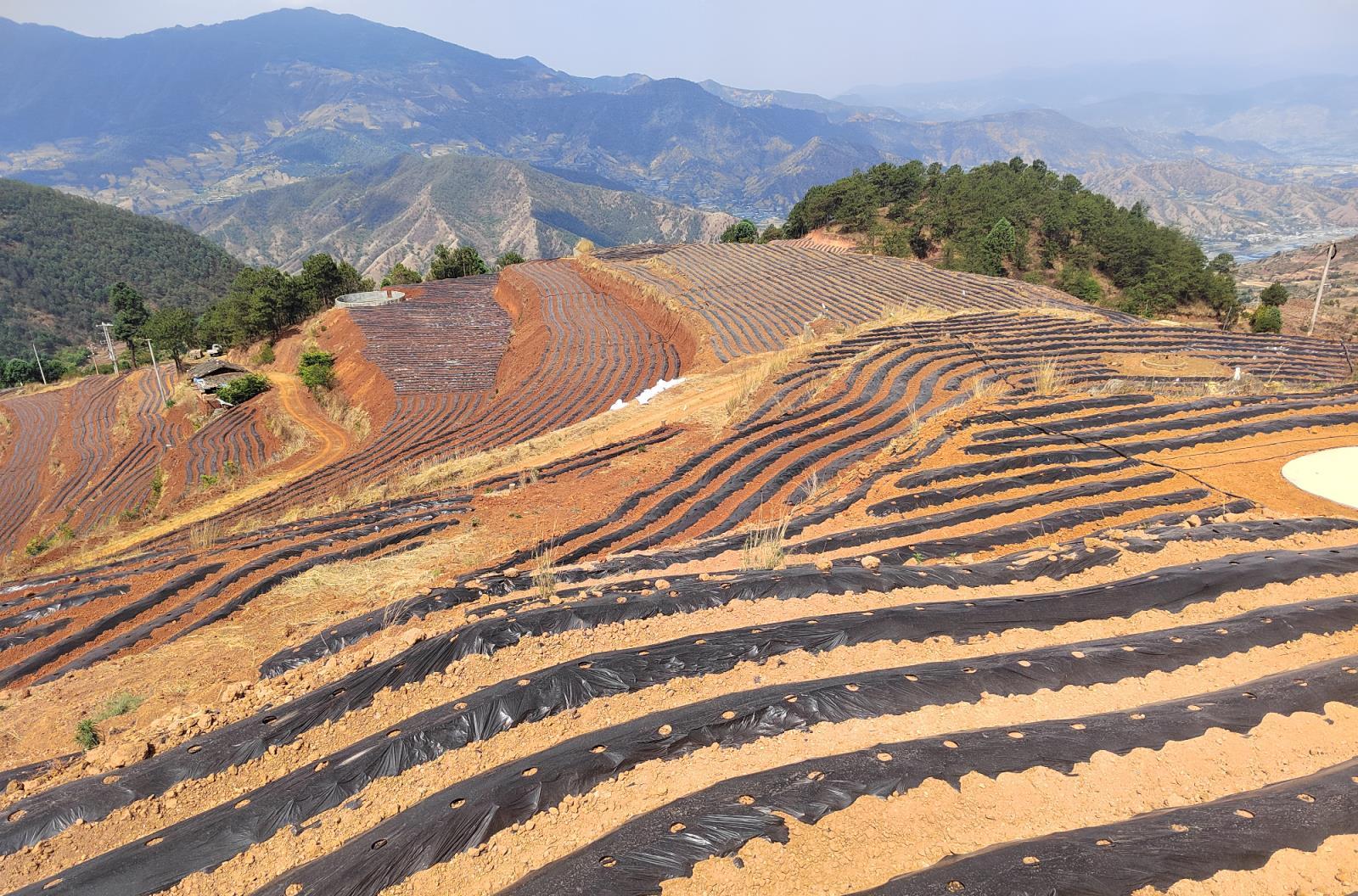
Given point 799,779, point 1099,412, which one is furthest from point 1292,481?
point 799,779

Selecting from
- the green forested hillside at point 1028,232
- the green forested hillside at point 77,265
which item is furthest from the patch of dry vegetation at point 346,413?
the green forested hillside at point 77,265

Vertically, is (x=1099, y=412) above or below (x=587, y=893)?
above

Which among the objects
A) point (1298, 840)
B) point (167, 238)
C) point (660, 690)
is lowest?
point (660, 690)

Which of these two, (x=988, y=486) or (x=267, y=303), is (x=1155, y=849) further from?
(x=267, y=303)

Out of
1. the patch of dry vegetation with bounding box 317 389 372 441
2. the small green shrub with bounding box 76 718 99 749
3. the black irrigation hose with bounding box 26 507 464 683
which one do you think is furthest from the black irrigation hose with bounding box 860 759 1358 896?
the patch of dry vegetation with bounding box 317 389 372 441

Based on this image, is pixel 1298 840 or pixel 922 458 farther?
pixel 922 458

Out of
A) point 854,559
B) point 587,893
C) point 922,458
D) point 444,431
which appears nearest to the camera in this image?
point 587,893

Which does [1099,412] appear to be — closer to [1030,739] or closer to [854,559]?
[854,559]
